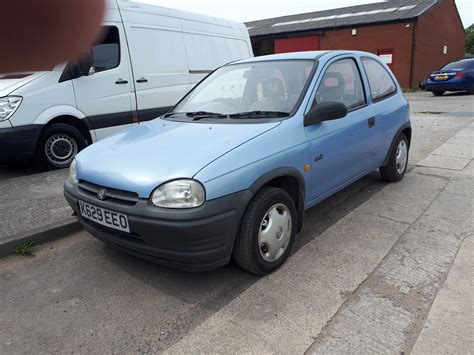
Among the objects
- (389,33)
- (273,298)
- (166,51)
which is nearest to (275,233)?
(273,298)

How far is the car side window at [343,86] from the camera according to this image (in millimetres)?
3957

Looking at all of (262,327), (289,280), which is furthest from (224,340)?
(289,280)

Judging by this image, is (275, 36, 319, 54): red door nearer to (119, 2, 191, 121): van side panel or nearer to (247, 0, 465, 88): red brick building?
(247, 0, 465, 88): red brick building

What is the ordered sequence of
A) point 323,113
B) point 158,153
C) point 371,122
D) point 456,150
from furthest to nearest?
1. point 456,150
2. point 371,122
3. point 323,113
4. point 158,153

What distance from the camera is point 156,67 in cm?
659

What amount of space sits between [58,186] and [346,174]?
333 cm

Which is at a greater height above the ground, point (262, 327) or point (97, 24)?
point (97, 24)

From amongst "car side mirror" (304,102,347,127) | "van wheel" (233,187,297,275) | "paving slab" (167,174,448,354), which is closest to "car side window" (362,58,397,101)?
"car side mirror" (304,102,347,127)

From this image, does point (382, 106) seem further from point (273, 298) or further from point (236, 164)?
point (273, 298)

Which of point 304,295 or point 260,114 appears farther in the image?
point 260,114

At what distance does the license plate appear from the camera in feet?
9.34

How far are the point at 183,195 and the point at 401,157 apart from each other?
3.70m

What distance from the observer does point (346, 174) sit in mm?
4145

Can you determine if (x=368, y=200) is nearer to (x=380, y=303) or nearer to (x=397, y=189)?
(x=397, y=189)
